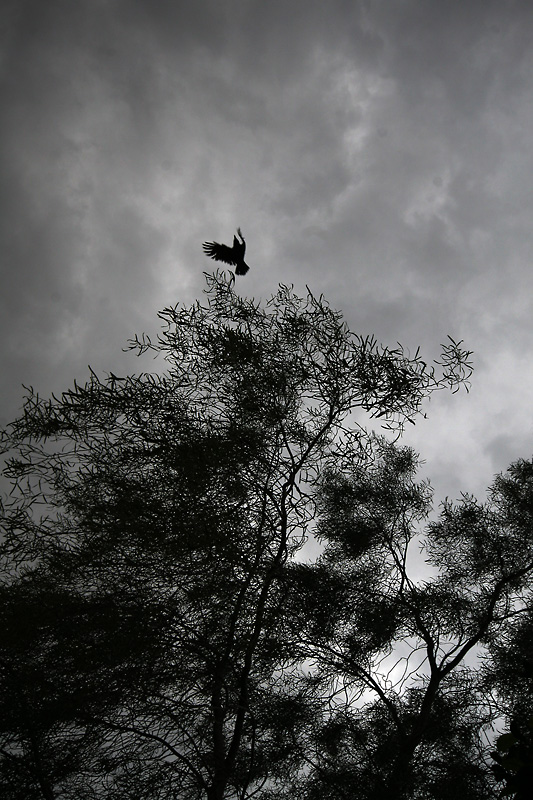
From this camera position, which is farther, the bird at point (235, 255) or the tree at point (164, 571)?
the bird at point (235, 255)

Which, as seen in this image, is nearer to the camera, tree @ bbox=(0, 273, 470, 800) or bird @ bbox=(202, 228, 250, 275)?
tree @ bbox=(0, 273, 470, 800)

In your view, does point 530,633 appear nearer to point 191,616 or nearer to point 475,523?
point 475,523

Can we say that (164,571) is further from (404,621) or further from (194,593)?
(404,621)

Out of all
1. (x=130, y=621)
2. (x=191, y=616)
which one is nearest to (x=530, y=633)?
(x=191, y=616)

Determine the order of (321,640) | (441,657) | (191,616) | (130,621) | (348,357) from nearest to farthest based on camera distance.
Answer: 1. (130,621)
2. (191,616)
3. (348,357)
4. (321,640)
5. (441,657)

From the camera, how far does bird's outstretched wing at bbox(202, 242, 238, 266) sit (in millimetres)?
4484

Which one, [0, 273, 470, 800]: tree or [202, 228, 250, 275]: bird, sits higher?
[202, 228, 250, 275]: bird

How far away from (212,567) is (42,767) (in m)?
1.92

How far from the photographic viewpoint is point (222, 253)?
4.52 meters

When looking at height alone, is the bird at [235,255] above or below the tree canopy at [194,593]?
above

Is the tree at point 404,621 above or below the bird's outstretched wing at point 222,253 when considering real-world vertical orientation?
below

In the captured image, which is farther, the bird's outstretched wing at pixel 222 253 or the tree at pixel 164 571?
the bird's outstretched wing at pixel 222 253

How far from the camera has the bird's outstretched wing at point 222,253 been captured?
14.7 ft

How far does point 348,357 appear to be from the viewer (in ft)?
12.4
